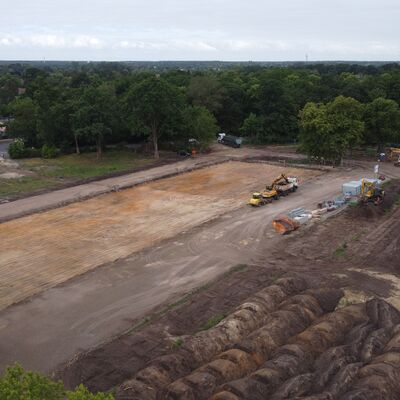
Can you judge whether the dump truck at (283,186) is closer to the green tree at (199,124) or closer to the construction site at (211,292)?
the construction site at (211,292)

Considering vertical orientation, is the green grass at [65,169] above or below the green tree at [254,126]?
below

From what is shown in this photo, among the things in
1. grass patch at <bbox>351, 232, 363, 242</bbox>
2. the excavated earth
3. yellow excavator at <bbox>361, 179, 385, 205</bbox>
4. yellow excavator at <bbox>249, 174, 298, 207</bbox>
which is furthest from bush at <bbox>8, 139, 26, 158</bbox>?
grass patch at <bbox>351, 232, 363, 242</bbox>

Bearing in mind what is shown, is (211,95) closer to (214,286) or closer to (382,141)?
(382,141)

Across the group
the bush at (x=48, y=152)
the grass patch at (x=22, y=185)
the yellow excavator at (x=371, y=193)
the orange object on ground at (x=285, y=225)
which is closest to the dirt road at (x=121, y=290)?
the orange object on ground at (x=285, y=225)

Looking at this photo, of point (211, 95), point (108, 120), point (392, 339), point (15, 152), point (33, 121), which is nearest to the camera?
point (392, 339)

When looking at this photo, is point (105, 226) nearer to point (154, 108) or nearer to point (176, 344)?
point (176, 344)

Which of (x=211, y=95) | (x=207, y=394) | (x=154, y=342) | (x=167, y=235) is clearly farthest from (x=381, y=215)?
(x=211, y=95)
